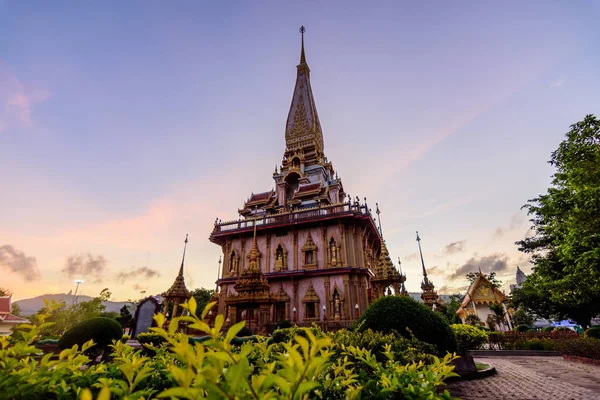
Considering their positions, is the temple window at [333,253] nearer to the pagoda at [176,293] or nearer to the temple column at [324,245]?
the temple column at [324,245]

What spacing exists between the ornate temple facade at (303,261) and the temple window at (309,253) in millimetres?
80

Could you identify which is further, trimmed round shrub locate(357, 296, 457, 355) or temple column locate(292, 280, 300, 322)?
temple column locate(292, 280, 300, 322)

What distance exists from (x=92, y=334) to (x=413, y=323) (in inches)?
472

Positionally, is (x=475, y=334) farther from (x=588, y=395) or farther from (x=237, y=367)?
(x=237, y=367)

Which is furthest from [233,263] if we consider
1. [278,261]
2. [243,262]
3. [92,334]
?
[92,334]

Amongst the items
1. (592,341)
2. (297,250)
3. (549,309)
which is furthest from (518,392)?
(549,309)

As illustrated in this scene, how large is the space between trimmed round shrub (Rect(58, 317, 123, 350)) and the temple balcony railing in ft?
38.1

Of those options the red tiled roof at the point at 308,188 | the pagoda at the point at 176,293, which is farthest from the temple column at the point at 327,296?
the pagoda at the point at 176,293

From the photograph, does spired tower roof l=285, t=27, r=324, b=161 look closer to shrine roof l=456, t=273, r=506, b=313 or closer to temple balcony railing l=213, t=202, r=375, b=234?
temple balcony railing l=213, t=202, r=375, b=234

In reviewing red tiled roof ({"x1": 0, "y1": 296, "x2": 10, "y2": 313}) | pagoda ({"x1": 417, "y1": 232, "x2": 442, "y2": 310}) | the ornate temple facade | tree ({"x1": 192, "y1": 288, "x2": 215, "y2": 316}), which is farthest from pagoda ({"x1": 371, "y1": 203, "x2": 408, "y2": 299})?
red tiled roof ({"x1": 0, "y1": 296, "x2": 10, "y2": 313})

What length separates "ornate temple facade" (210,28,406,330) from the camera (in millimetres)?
20219

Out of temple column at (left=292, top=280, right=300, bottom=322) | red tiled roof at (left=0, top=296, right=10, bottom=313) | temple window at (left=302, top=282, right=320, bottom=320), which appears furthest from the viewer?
red tiled roof at (left=0, top=296, right=10, bottom=313)

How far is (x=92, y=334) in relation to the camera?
11.3 m

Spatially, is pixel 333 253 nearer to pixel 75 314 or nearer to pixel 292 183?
pixel 292 183
